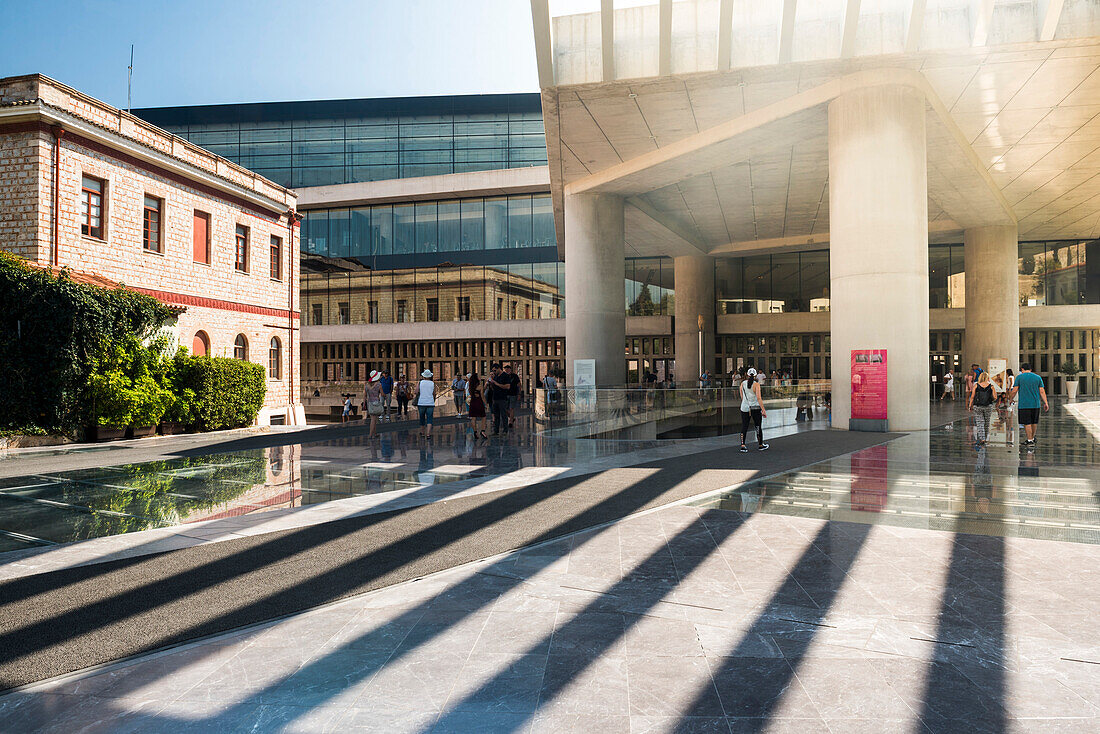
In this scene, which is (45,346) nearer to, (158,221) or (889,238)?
(158,221)

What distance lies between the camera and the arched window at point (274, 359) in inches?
1122

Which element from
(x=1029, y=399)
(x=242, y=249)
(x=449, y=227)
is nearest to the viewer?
(x=1029, y=399)

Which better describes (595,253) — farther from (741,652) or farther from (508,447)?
(741,652)

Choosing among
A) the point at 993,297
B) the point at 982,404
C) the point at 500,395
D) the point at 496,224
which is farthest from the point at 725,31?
the point at 496,224

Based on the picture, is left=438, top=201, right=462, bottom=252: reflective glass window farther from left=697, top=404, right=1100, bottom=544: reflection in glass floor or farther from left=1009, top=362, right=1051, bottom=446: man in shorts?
left=1009, top=362, right=1051, bottom=446: man in shorts

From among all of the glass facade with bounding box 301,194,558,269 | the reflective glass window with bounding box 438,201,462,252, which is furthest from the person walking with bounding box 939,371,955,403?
the reflective glass window with bounding box 438,201,462,252

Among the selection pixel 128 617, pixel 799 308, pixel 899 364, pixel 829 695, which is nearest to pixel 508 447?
pixel 899 364

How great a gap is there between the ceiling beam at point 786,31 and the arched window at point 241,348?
21.4 m

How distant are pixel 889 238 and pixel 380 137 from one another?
42545 millimetres

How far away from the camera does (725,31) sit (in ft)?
57.4

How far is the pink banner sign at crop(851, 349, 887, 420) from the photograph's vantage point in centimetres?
1797

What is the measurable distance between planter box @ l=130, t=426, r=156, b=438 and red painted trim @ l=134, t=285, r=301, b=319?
4396 millimetres

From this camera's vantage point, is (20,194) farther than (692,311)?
No

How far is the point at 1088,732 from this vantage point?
10.5 feet
